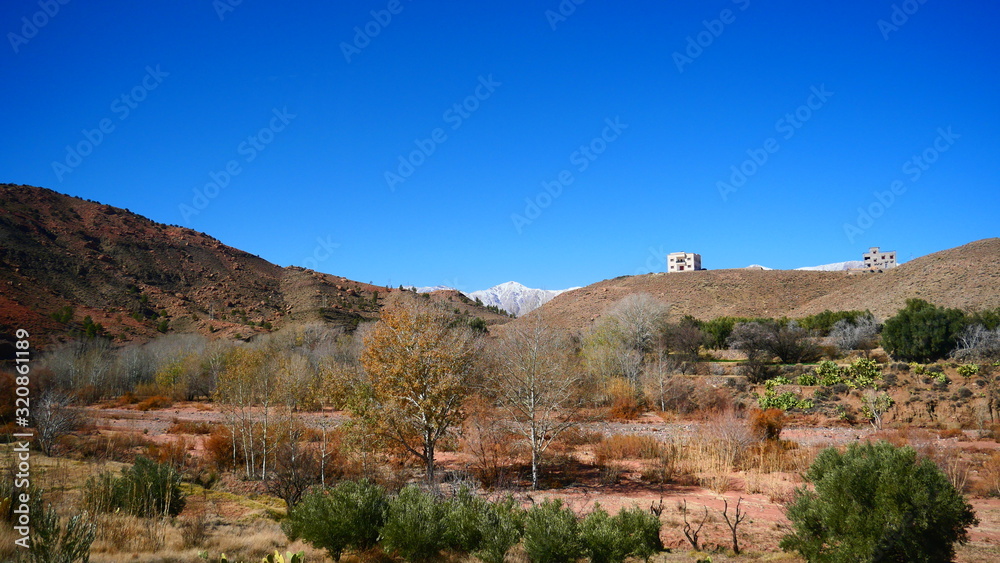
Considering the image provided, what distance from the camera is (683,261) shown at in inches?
5034

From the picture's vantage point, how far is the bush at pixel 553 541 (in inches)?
312

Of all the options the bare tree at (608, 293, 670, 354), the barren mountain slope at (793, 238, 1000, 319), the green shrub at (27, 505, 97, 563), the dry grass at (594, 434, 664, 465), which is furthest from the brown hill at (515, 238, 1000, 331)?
the green shrub at (27, 505, 97, 563)

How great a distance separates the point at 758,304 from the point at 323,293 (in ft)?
210

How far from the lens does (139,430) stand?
25.6 metres

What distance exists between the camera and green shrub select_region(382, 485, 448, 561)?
8.05 meters

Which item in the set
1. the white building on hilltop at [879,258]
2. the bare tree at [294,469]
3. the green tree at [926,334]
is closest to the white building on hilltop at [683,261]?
the white building on hilltop at [879,258]

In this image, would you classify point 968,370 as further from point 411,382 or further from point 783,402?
point 411,382

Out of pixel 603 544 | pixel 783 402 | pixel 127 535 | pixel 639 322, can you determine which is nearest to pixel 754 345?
pixel 639 322

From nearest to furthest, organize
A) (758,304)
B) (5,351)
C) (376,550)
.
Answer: (376,550) → (5,351) → (758,304)

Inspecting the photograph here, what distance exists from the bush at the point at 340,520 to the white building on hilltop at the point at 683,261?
124m

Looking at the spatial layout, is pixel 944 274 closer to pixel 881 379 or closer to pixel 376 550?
pixel 881 379

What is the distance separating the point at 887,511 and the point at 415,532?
6791 mm

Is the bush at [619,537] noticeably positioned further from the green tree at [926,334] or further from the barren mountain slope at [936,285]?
the barren mountain slope at [936,285]

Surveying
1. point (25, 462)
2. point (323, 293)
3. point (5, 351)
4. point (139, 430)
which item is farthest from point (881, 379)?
point (323, 293)
